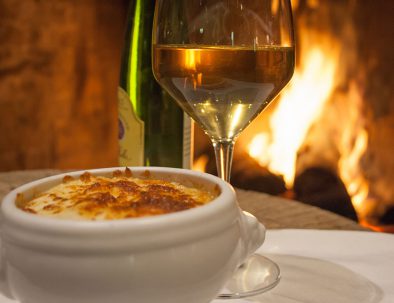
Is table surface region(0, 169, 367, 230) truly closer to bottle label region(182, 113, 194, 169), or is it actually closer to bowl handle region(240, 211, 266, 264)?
bottle label region(182, 113, 194, 169)

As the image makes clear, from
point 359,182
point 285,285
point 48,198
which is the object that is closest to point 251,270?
point 285,285

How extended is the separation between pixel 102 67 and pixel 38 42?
0.16 m

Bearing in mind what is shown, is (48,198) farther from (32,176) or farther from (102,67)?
(102,67)

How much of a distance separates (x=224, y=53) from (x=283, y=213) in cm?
30

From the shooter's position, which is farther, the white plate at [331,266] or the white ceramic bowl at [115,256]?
the white plate at [331,266]

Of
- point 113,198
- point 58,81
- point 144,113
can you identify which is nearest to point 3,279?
point 113,198

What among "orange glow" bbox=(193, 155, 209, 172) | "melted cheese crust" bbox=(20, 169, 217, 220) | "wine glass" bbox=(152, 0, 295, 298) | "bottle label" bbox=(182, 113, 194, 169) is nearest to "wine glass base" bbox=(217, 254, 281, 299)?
"wine glass" bbox=(152, 0, 295, 298)

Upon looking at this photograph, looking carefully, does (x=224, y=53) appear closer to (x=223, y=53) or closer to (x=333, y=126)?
(x=223, y=53)

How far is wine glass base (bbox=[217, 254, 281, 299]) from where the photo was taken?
1.63 ft

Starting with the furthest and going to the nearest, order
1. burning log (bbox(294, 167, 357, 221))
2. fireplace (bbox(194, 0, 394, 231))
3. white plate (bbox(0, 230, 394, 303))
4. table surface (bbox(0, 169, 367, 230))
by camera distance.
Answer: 1. burning log (bbox(294, 167, 357, 221))
2. fireplace (bbox(194, 0, 394, 231))
3. table surface (bbox(0, 169, 367, 230))
4. white plate (bbox(0, 230, 394, 303))

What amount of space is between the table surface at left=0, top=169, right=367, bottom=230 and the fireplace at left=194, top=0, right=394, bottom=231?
604 millimetres

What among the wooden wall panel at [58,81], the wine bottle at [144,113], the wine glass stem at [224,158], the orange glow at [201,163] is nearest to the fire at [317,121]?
the orange glow at [201,163]

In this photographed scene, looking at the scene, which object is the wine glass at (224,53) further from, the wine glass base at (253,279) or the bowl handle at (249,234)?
the bowl handle at (249,234)

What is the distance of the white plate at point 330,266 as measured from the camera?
1.58ft
